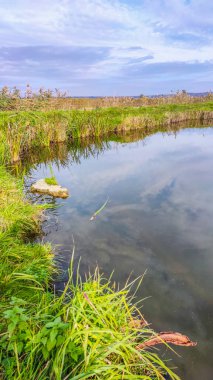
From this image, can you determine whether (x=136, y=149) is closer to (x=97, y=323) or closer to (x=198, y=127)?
(x=198, y=127)

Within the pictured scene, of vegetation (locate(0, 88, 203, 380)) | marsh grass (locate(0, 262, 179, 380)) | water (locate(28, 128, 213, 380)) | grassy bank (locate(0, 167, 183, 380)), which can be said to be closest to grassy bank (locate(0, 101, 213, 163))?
vegetation (locate(0, 88, 203, 380))

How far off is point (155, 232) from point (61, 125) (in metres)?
11.5

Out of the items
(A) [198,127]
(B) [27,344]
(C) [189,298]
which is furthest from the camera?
(A) [198,127]

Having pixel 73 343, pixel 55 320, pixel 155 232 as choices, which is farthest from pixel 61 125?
pixel 73 343

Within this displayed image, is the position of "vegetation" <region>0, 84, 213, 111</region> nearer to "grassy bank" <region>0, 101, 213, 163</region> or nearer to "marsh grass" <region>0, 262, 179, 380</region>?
"grassy bank" <region>0, 101, 213, 163</region>

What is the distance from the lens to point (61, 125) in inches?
664

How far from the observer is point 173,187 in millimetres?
10398

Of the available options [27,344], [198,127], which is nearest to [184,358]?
[27,344]

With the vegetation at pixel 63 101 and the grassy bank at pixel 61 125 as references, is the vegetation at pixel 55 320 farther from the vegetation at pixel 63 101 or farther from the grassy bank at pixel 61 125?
the vegetation at pixel 63 101

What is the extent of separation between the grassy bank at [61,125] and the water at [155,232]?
61.8 inches

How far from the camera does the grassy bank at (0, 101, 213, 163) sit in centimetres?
1277

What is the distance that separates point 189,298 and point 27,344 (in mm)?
2906

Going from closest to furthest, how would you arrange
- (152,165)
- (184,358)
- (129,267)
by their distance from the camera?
(184,358) → (129,267) → (152,165)

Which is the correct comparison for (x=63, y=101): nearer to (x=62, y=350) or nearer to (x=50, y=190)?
Answer: (x=50, y=190)
